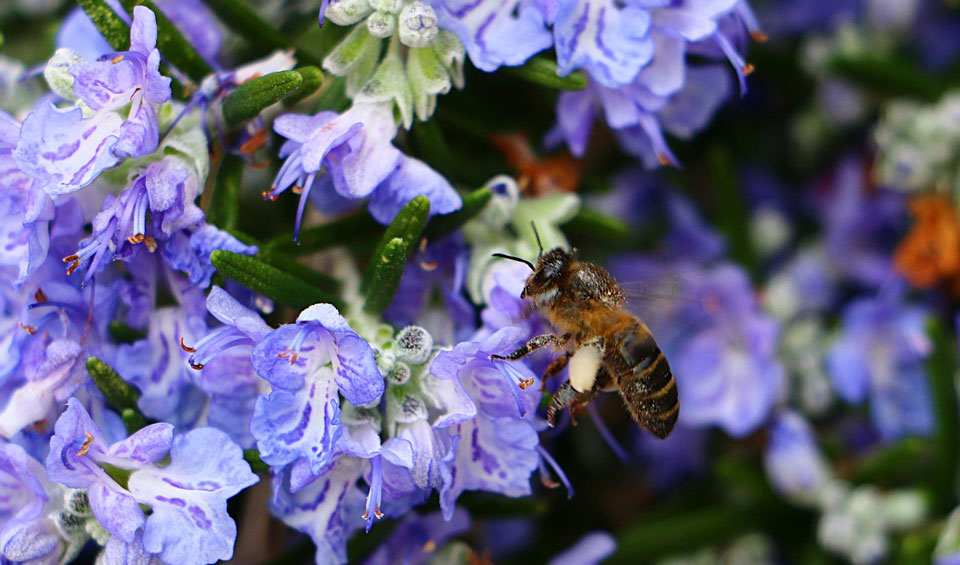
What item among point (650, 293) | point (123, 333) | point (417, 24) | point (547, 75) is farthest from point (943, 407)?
point (123, 333)

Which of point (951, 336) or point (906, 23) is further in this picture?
point (906, 23)

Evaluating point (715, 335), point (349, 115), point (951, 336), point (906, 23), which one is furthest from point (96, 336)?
point (906, 23)

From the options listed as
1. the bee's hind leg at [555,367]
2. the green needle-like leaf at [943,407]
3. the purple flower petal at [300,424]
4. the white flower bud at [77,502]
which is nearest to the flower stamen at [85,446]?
the white flower bud at [77,502]

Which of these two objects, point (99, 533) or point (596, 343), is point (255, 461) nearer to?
point (99, 533)

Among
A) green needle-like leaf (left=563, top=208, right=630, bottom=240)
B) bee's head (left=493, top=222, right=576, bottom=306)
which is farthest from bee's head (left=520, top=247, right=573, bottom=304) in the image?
green needle-like leaf (left=563, top=208, right=630, bottom=240)

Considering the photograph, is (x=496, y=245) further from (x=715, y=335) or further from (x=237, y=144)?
(x=715, y=335)

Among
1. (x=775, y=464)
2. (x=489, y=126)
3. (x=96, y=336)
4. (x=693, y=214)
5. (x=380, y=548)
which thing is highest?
(x=96, y=336)

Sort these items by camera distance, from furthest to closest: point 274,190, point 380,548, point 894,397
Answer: point 894,397 → point 380,548 → point 274,190
